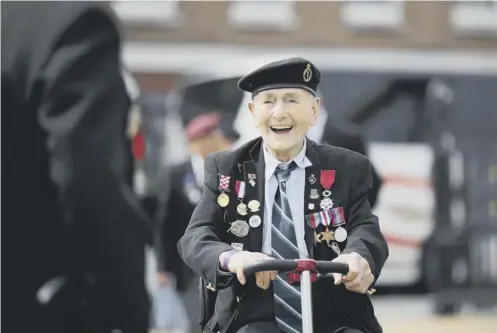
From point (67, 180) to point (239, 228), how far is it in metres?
1.48

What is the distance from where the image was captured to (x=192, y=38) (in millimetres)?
12055

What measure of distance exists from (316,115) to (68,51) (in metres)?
1.53

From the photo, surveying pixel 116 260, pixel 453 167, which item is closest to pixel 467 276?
pixel 453 167

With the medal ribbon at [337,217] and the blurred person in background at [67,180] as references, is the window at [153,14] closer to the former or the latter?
the blurred person in background at [67,180]

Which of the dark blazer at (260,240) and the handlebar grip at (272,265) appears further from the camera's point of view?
the dark blazer at (260,240)

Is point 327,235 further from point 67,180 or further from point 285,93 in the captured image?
point 67,180

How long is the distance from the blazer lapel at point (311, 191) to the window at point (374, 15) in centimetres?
975

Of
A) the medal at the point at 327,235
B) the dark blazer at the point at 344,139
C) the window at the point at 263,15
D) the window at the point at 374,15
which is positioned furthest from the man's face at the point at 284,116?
the window at the point at 374,15

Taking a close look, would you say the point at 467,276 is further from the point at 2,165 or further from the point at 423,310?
the point at 2,165

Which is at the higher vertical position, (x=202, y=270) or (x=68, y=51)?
(x=68, y=51)

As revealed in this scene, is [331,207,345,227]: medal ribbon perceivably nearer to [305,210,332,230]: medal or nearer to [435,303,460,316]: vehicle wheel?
[305,210,332,230]: medal

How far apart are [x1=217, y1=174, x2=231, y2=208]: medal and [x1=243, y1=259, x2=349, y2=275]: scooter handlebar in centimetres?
23

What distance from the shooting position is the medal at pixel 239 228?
229 cm

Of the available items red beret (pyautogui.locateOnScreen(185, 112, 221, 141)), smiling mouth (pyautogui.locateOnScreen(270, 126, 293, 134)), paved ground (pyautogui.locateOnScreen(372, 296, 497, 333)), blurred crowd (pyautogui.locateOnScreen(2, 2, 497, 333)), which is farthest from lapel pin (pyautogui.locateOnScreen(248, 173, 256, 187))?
paved ground (pyautogui.locateOnScreen(372, 296, 497, 333))
